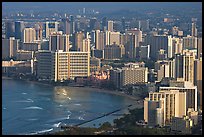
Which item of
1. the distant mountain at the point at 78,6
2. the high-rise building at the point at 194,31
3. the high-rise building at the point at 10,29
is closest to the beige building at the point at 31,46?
the high-rise building at the point at 10,29

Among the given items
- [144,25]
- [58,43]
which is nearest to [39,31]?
[144,25]

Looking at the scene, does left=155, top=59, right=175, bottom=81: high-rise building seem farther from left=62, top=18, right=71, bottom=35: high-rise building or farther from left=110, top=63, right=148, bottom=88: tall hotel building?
left=62, top=18, right=71, bottom=35: high-rise building

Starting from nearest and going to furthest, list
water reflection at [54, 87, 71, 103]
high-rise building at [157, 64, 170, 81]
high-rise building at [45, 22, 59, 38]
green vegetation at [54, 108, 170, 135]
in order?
green vegetation at [54, 108, 170, 135], water reflection at [54, 87, 71, 103], high-rise building at [157, 64, 170, 81], high-rise building at [45, 22, 59, 38]

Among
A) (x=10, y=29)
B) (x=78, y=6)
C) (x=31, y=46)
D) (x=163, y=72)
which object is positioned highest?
(x=78, y=6)

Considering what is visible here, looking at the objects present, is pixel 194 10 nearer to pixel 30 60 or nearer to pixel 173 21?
pixel 173 21

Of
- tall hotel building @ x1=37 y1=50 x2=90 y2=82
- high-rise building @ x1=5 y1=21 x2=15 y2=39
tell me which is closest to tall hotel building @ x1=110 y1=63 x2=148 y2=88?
tall hotel building @ x1=37 y1=50 x2=90 y2=82

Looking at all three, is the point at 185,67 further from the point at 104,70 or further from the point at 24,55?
the point at 24,55
